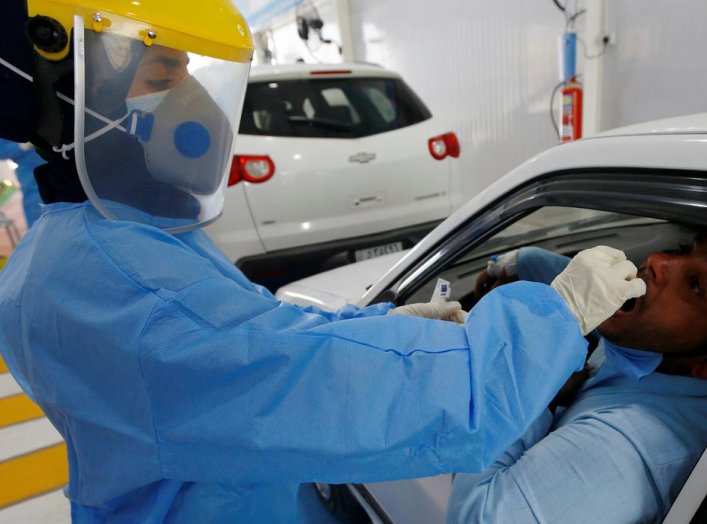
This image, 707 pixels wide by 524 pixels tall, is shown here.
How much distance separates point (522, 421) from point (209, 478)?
481 mm

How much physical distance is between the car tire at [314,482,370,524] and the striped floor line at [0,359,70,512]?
1510 millimetres

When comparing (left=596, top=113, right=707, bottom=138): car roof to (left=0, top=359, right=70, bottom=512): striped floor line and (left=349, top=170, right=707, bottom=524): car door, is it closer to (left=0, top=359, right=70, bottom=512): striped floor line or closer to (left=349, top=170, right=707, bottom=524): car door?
(left=349, top=170, right=707, bottom=524): car door

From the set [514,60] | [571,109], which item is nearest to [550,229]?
[571,109]

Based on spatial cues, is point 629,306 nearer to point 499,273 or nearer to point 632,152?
point 632,152

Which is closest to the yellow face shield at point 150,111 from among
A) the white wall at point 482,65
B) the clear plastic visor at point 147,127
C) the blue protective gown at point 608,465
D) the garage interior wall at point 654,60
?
the clear plastic visor at point 147,127

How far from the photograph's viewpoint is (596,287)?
2.78 feet

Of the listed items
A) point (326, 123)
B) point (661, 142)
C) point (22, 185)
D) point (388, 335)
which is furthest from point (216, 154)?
point (326, 123)

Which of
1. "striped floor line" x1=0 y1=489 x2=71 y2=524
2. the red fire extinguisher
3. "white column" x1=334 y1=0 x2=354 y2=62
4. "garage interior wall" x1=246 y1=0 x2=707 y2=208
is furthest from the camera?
"white column" x1=334 y1=0 x2=354 y2=62

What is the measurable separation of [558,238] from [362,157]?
188 cm

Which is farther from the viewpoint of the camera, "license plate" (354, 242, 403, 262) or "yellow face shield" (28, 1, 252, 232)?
"license plate" (354, 242, 403, 262)

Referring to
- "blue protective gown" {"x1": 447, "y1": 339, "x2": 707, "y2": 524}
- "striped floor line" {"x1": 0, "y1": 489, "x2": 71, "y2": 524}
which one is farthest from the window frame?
"striped floor line" {"x1": 0, "y1": 489, "x2": 71, "y2": 524}

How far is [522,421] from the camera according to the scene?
0.75m

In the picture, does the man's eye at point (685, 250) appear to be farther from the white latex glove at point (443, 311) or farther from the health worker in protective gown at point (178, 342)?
the white latex glove at point (443, 311)

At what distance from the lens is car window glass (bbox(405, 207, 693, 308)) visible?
4.81 feet
